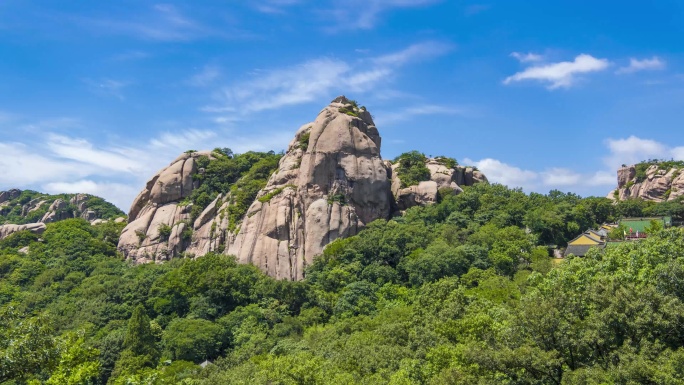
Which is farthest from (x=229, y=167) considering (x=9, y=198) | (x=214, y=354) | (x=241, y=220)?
(x=9, y=198)

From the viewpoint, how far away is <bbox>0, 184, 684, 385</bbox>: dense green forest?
15.9 meters

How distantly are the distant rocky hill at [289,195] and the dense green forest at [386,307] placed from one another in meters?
2.50

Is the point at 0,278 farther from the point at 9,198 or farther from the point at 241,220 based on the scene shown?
→ the point at 9,198

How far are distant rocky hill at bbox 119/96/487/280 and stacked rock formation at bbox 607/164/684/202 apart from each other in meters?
24.8

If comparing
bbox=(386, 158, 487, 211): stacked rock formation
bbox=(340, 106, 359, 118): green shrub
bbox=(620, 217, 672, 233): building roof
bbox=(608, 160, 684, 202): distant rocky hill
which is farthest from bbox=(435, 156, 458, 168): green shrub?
bbox=(608, 160, 684, 202): distant rocky hill

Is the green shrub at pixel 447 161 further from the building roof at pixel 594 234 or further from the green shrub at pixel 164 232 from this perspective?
the green shrub at pixel 164 232

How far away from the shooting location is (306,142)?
56594mm

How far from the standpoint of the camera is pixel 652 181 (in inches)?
2953

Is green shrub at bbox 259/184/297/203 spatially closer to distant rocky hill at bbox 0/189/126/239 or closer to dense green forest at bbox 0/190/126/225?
distant rocky hill at bbox 0/189/126/239

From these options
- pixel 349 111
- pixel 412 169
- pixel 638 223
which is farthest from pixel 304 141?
pixel 638 223

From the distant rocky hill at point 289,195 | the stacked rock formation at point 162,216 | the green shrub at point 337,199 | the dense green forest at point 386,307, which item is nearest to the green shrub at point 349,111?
the distant rocky hill at point 289,195

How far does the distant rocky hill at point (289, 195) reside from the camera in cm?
5041

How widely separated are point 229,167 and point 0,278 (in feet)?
80.0

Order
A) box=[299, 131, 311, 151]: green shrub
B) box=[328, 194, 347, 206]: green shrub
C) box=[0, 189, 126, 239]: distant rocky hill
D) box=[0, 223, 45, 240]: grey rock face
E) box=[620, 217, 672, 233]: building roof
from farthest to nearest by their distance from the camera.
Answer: box=[0, 189, 126, 239]: distant rocky hill < box=[0, 223, 45, 240]: grey rock face < box=[299, 131, 311, 151]: green shrub < box=[620, 217, 672, 233]: building roof < box=[328, 194, 347, 206]: green shrub
